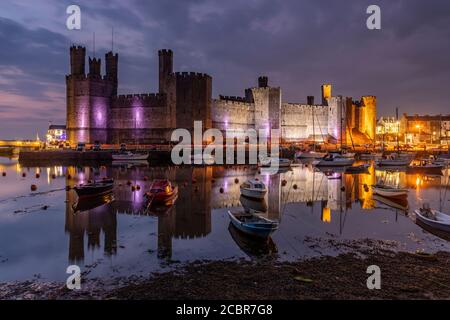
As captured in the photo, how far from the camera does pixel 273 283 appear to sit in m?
6.89

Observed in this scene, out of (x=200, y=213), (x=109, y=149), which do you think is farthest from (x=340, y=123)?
(x=200, y=213)

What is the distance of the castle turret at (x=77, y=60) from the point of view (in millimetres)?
39594

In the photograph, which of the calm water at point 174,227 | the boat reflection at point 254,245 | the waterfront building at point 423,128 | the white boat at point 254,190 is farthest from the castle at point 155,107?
the waterfront building at point 423,128

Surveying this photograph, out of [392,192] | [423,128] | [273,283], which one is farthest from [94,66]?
[423,128]

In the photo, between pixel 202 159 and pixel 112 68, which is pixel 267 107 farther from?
pixel 112 68

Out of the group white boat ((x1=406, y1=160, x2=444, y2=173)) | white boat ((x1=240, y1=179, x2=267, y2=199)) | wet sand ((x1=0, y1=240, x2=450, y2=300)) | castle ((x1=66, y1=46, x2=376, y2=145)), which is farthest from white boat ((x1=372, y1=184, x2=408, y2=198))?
castle ((x1=66, y1=46, x2=376, y2=145))

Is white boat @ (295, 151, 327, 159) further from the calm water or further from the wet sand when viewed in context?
the wet sand

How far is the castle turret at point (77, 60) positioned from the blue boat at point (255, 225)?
34627 mm

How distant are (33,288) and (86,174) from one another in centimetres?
1995

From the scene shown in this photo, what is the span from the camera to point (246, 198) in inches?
636

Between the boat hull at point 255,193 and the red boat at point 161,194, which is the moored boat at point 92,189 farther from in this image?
the boat hull at point 255,193

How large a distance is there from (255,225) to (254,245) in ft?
1.62
